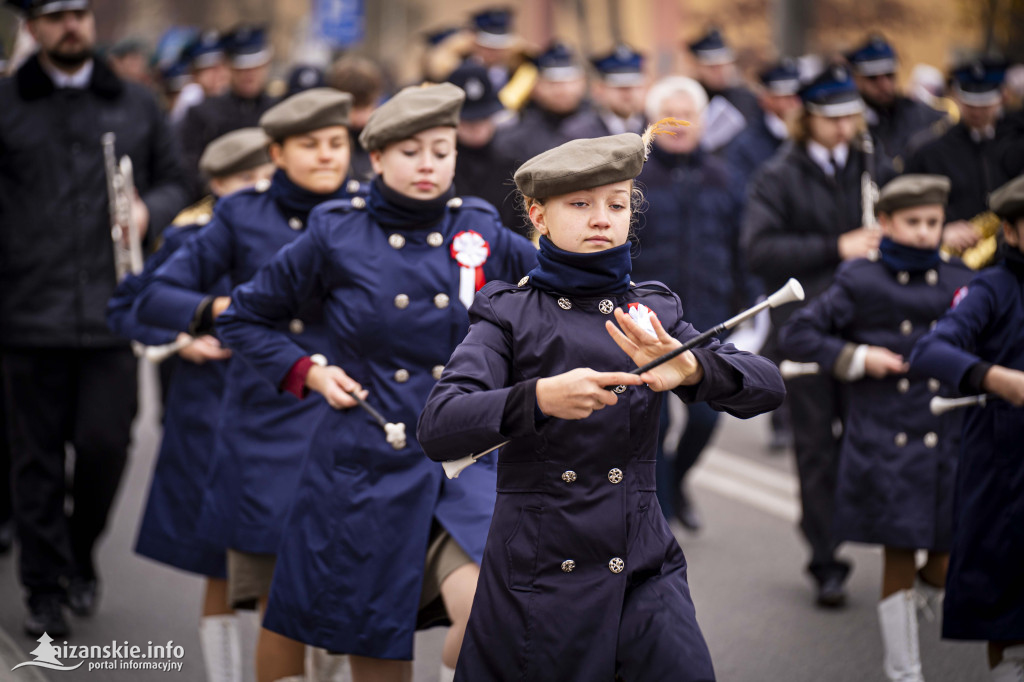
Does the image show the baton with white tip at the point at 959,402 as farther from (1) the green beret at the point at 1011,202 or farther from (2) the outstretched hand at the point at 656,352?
(2) the outstretched hand at the point at 656,352

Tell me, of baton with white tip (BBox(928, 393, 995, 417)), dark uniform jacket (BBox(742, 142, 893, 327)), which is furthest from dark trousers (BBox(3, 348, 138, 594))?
baton with white tip (BBox(928, 393, 995, 417))

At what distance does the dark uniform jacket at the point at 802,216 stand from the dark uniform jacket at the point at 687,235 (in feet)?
2.50

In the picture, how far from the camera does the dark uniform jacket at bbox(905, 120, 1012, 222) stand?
7.97 m

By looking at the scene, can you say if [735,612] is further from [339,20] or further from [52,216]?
[339,20]

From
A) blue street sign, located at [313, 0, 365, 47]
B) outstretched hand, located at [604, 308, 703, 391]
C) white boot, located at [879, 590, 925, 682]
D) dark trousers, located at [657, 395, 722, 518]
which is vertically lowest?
blue street sign, located at [313, 0, 365, 47]

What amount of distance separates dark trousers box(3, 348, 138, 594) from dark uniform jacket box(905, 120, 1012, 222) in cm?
427

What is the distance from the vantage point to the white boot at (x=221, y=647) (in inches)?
223

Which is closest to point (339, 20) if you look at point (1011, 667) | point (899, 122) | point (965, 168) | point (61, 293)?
point (899, 122)

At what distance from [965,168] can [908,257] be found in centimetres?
208

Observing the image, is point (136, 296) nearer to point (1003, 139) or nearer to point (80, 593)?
point (80, 593)

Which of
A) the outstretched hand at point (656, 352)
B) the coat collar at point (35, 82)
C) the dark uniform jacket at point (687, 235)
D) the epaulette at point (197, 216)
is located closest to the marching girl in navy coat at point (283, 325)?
the epaulette at point (197, 216)

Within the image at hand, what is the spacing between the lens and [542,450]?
12.0 ft

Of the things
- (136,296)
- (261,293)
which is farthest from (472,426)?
(136,296)

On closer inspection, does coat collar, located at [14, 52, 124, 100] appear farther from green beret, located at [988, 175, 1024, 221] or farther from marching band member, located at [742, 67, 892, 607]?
green beret, located at [988, 175, 1024, 221]
